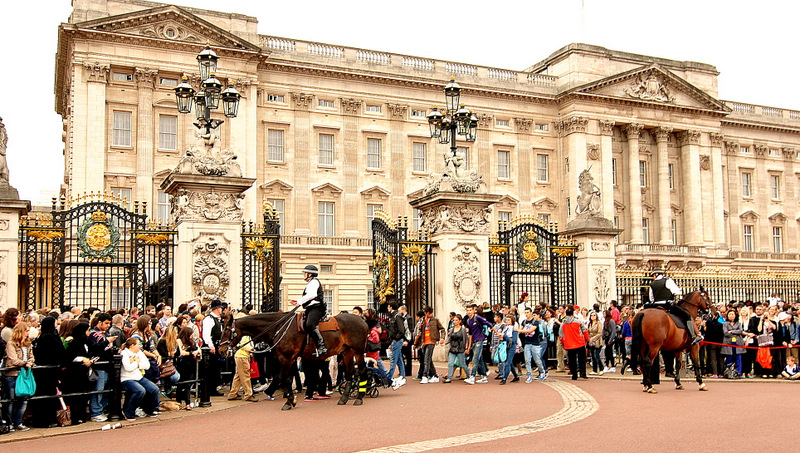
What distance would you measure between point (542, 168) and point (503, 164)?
3151mm

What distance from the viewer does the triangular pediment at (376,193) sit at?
50281 millimetres

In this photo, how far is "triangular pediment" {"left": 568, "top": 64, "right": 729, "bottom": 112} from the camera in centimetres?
5649

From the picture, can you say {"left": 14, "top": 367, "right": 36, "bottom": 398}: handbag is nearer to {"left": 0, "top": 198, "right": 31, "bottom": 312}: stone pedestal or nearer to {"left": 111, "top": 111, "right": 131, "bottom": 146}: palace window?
{"left": 0, "top": 198, "right": 31, "bottom": 312}: stone pedestal

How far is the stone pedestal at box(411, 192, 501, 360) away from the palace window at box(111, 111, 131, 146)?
2913 cm

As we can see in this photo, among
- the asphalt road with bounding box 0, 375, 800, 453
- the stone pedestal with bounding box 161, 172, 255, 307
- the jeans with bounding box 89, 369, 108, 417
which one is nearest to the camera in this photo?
the asphalt road with bounding box 0, 375, 800, 453

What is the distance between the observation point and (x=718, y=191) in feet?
199

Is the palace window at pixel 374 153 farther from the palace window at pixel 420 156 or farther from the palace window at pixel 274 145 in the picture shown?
the palace window at pixel 274 145

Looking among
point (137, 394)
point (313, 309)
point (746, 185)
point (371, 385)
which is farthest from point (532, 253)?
point (746, 185)

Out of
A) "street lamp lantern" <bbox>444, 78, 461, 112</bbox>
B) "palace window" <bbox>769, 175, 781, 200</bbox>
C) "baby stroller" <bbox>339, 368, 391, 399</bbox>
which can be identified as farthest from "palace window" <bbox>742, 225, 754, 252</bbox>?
"baby stroller" <bbox>339, 368, 391, 399</bbox>

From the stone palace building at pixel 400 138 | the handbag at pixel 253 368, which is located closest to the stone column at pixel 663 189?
the stone palace building at pixel 400 138

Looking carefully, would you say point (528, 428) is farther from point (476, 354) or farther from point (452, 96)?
point (452, 96)

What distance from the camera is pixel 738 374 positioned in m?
18.0

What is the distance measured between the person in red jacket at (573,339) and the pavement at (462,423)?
1.87 m

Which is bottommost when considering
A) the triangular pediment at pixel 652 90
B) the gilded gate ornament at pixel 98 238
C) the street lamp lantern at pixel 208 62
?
the gilded gate ornament at pixel 98 238
